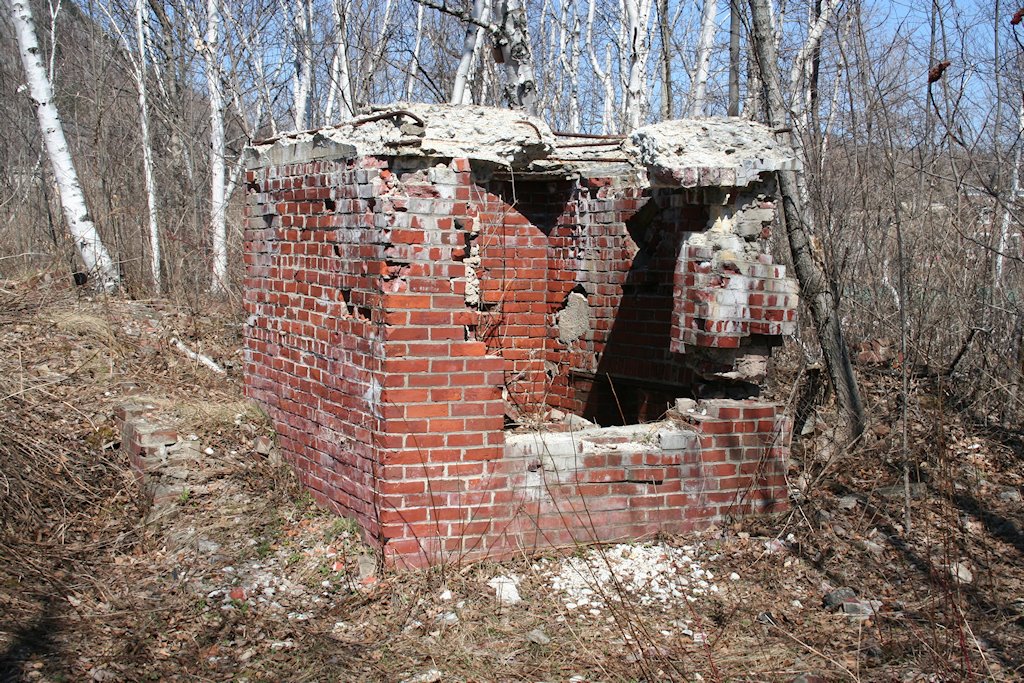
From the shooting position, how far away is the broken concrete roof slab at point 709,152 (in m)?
4.77

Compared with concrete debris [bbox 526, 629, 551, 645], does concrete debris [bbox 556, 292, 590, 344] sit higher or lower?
higher

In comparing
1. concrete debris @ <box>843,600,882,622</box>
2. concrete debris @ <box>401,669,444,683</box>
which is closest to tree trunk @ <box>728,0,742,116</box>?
concrete debris @ <box>843,600,882,622</box>

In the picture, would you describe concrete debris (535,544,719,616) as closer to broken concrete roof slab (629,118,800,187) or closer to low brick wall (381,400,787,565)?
low brick wall (381,400,787,565)

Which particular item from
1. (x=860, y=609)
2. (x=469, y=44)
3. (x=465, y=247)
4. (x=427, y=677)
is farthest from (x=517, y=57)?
(x=427, y=677)

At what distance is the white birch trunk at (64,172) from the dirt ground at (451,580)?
2.07 meters

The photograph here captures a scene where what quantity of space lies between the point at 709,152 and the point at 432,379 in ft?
6.56

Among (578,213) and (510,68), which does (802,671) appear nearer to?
(578,213)

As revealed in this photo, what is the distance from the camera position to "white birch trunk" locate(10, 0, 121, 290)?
7887 millimetres

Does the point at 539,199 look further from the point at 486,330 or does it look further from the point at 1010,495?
the point at 1010,495

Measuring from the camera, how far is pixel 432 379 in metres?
4.38

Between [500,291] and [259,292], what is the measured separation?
1.65 metres

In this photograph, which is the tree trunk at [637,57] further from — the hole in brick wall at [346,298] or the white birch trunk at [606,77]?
the hole in brick wall at [346,298]

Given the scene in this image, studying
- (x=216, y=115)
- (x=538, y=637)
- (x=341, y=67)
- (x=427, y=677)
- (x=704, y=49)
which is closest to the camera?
(x=427, y=677)

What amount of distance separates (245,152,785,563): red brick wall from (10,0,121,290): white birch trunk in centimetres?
297
